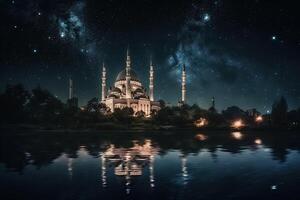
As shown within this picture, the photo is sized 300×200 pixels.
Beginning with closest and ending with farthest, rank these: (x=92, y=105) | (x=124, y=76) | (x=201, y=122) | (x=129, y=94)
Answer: (x=201, y=122), (x=92, y=105), (x=129, y=94), (x=124, y=76)

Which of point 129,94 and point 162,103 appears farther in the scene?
point 162,103

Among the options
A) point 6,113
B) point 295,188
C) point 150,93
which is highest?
point 150,93

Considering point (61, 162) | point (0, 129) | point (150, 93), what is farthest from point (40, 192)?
point (150, 93)

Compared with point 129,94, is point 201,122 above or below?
below

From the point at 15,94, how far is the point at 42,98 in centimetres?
698

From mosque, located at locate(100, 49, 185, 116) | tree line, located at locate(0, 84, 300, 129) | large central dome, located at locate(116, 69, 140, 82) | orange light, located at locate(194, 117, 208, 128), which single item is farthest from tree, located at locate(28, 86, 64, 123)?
large central dome, located at locate(116, 69, 140, 82)

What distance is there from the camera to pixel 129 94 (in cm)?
11962

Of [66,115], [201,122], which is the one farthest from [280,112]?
[66,115]

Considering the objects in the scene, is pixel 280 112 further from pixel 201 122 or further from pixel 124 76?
pixel 124 76

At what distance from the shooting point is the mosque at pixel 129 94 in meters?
116

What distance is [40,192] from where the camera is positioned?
13.7m

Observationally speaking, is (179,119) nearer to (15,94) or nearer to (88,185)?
(15,94)

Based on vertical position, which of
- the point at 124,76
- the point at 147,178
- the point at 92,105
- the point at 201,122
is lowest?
the point at 147,178

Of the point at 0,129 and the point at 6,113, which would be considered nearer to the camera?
the point at 0,129
